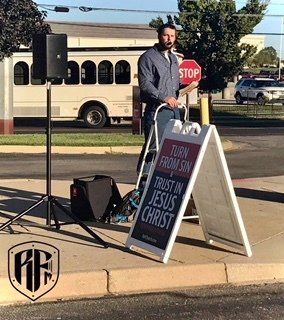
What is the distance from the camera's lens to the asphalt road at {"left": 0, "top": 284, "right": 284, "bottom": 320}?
5.02 metres

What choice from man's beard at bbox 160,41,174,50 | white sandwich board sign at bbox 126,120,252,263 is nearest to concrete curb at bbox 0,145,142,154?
man's beard at bbox 160,41,174,50

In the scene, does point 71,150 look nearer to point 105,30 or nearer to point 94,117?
point 94,117

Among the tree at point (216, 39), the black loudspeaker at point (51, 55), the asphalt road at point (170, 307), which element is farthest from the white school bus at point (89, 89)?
the asphalt road at point (170, 307)

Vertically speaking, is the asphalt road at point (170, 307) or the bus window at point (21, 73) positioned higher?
the bus window at point (21, 73)

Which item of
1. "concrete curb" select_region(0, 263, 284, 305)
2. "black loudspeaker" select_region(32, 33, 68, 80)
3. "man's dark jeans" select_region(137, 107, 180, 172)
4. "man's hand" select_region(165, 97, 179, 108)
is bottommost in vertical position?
"concrete curb" select_region(0, 263, 284, 305)

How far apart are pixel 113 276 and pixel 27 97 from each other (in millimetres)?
19872

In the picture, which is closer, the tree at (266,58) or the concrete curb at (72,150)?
the concrete curb at (72,150)

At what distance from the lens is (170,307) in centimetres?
523

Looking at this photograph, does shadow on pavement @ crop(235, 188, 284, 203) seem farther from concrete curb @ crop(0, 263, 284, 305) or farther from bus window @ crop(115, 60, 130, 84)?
bus window @ crop(115, 60, 130, 84)

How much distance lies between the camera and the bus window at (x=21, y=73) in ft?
82.0

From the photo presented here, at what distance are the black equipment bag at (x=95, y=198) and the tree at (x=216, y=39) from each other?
31.0 metres

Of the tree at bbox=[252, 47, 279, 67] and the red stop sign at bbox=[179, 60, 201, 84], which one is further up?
the tree at bbox=[252, 47, 279, 67]

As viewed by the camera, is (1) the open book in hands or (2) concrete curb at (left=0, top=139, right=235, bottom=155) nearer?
(1) the open book in hands

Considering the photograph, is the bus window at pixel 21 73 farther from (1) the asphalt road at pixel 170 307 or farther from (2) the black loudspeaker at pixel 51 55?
(1) the asphalt road at pixel 170 307
